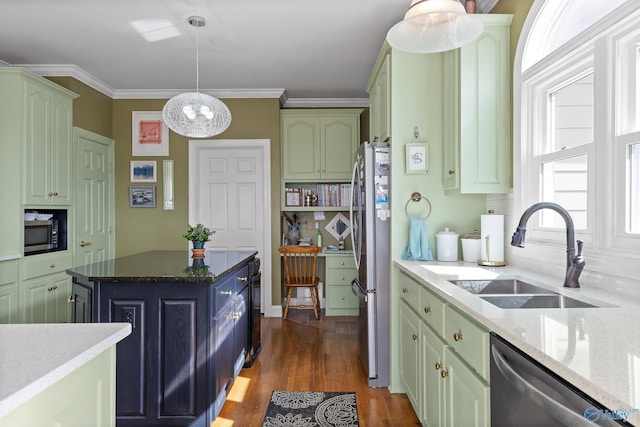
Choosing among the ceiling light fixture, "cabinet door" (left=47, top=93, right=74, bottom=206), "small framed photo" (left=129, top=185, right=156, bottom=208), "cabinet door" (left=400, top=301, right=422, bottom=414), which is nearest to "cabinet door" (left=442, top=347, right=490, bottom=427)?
"cabinet door" (left=400, top=301, right=422, bottom=414)

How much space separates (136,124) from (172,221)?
1261 mm

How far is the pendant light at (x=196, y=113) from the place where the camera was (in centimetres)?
298

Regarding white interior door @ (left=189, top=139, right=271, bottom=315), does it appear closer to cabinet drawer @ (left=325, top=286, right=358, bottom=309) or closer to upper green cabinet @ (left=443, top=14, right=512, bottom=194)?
cabinet drawer @ (left=325, top=286, right=358, bottom=309)

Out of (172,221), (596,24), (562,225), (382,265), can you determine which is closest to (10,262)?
(172,221)

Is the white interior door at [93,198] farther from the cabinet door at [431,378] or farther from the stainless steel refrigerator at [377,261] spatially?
the cabinet door at [431,378]

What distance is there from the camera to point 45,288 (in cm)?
353

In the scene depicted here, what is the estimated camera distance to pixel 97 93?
438cm

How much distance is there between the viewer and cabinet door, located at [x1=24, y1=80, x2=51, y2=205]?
10.9 feet

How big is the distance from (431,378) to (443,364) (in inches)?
9.5

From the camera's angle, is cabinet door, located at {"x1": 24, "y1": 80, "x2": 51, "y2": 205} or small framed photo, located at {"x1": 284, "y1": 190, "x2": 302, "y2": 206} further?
small framed photo, located at {"x1": 284, "y1": 190, "x2": 302, "y2": 206}

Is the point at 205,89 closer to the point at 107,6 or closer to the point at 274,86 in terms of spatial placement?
the point at 274,86

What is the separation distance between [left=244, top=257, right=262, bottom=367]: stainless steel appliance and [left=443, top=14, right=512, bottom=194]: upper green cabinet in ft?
5.67

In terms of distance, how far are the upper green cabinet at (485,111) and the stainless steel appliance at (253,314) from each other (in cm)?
173

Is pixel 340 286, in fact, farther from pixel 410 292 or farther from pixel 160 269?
pixel 160 269
